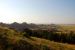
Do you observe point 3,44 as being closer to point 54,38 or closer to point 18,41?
point 18,41

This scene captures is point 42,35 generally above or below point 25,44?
below

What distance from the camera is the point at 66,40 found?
53969 mm

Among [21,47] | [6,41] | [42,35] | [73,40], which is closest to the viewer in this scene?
[21,47]

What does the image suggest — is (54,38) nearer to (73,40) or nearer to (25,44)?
(73,40)

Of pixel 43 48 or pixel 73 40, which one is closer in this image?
pixel 43 48

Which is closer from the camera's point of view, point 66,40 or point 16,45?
point 16,45

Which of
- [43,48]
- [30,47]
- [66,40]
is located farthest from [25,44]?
[66,40]

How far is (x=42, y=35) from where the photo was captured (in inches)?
2309

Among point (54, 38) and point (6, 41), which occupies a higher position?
point (6, 41)

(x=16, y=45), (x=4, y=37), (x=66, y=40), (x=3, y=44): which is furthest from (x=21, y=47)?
(x=66, y=40)

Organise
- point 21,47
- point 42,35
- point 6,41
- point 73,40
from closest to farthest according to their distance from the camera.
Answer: point 21,47 → point 6,41 → point 73,40 → point 42,35

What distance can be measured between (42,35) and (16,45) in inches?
1447

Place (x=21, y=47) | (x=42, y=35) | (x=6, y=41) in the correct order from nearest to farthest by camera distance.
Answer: (x=21, y=47) < (x=6, y=41) < (x=42, y=35)

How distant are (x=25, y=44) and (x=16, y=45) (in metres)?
1.36
